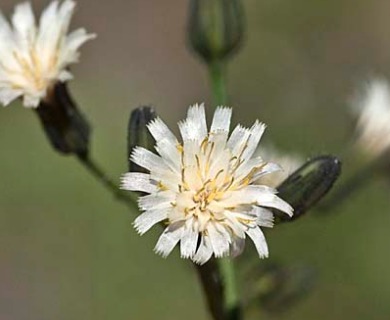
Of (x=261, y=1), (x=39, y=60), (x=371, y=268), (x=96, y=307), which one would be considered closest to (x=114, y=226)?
(x=96, y=307)

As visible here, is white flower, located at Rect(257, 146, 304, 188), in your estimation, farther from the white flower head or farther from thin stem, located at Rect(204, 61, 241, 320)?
the white flower head

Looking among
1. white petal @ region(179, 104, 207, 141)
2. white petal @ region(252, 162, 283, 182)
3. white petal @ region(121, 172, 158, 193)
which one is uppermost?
white petal @ region(179, 104, 207, 141)

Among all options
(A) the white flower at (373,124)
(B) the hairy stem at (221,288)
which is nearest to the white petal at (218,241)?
(B) the hairy stem at (221,288)

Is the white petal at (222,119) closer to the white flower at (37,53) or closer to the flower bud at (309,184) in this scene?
the flower bud at (309,184)

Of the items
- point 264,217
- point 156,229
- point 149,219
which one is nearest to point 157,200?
point 149,219

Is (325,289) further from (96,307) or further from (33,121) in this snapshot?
(33,121)

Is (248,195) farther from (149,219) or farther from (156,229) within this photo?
(156,229)

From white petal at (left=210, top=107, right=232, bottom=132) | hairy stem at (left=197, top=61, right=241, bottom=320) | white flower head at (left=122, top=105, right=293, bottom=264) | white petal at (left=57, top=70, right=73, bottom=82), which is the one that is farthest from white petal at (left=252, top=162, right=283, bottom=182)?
white petal at (left=57, top=70, right=73, bottom=82)
